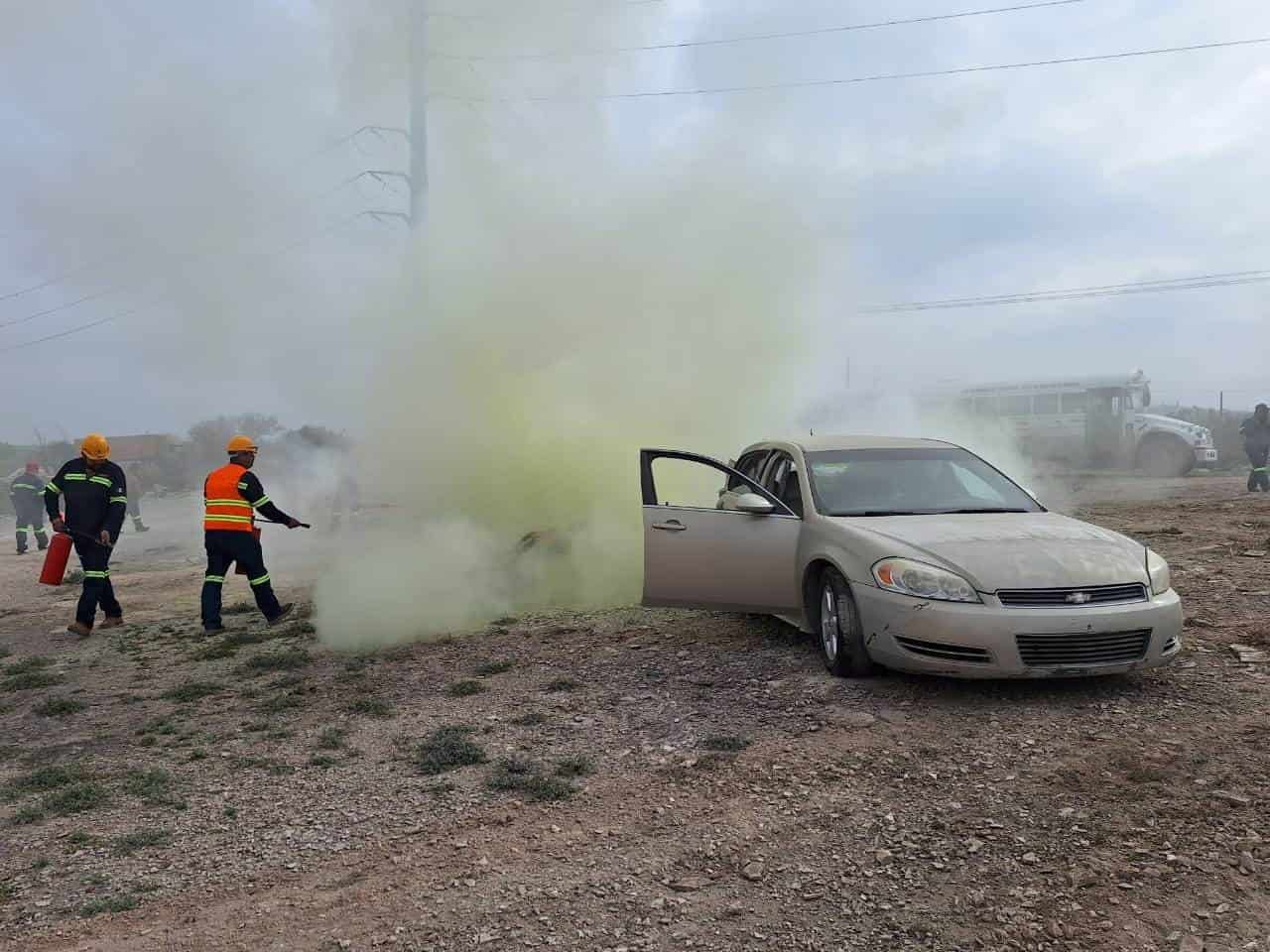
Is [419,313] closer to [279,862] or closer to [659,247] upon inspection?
[659,247]

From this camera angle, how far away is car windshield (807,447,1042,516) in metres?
5.43

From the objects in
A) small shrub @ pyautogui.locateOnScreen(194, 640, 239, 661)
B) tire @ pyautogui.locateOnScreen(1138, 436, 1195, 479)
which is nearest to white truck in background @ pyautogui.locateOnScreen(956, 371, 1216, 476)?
tire @ pyautogui.locateOnScreen(1138, 436, 1195, 479)

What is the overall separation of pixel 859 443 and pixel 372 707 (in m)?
3.55

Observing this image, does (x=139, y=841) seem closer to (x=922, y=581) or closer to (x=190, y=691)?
(x=190, y=691)

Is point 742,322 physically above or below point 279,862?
above

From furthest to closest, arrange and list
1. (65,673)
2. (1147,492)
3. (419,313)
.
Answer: (1147,492), (419,313), (65,673)

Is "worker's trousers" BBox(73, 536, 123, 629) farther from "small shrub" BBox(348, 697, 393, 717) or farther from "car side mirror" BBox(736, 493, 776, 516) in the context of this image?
"car side mirror" BBox(736, 493, 776, 516)

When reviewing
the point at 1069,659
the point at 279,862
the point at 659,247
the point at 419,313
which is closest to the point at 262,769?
the point at 279,862

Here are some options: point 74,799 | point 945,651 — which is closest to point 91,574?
point 74,799

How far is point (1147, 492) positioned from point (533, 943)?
54.5 ft

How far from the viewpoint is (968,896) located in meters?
2.74

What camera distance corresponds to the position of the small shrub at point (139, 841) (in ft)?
11.1

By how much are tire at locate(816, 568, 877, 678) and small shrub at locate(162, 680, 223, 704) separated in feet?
12.4

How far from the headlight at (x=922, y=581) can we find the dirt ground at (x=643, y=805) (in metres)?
0.54
